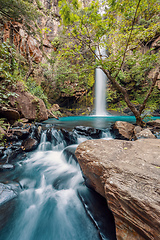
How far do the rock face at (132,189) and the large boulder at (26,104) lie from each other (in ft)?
15.6

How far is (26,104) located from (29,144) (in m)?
2.22

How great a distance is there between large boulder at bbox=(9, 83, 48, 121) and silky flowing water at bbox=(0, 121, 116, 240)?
276cm

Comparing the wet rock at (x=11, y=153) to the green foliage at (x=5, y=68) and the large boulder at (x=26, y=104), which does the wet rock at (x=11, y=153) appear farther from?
the large boulder at (x=26, y=104)

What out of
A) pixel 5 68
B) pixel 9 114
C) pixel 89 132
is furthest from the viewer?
pixel 89 132

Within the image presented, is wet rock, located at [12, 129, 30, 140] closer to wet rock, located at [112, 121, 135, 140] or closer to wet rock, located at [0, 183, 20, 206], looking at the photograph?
wet rock, located at [0, 183, 20, 206]

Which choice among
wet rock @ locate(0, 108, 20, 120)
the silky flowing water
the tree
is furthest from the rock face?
wet rock @ locate(0, 108, 20, 120)

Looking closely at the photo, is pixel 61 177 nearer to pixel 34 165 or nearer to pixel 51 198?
pixel 51 198

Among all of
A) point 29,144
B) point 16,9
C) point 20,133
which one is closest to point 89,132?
point 29,144

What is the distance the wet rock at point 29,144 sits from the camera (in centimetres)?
385

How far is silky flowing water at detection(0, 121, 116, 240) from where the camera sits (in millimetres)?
1456

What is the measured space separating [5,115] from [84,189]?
14.5 feet

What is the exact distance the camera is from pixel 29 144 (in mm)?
3980

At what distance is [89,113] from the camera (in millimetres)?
18781

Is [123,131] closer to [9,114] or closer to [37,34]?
[9,114]
